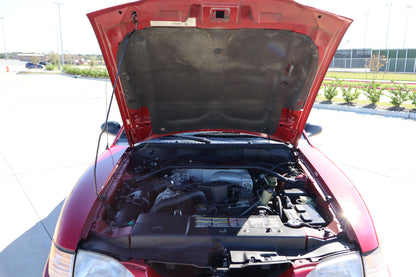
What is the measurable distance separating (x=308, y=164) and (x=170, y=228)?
141 centimetres

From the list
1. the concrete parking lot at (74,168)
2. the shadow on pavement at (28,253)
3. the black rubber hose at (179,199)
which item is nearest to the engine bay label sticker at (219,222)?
the black rubber hose at (179,199)

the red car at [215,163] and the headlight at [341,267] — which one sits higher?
the red car at [215,163]

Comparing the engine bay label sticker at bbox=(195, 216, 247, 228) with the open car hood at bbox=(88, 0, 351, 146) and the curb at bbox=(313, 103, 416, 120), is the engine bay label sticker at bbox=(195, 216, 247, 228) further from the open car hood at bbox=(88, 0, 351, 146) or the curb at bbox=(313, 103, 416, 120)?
the curb at bbox=(313, 103, 416, 120)

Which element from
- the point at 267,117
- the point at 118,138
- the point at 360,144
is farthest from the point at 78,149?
the point at 360,144

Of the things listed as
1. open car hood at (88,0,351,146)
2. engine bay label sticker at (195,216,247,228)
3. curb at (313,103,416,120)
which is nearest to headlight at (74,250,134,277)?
engine bay label sticker at (195,216,247,228)

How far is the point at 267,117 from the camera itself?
2680 mm

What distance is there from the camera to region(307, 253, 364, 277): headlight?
1.53m

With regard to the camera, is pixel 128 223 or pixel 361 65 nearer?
pixel 128 223

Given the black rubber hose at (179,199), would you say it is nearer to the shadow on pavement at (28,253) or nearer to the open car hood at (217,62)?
the open car hood at (217,62)

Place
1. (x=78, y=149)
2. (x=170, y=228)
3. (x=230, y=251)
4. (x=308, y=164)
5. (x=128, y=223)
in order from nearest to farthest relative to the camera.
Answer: (x=230, y=251)
(x=170, y=228)
(x=128, y=223)
(x=308, y=164)
(x=78, y=149)

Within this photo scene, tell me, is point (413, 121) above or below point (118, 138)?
below

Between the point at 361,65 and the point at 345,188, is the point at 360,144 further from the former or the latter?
the point at 361,65

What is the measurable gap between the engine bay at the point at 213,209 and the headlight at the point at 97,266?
0.05m

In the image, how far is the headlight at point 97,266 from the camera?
1.52 m
